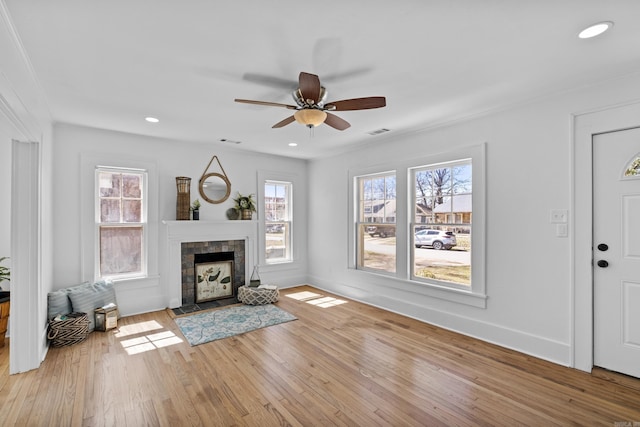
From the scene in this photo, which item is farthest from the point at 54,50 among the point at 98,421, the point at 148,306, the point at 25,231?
the point at 148,306

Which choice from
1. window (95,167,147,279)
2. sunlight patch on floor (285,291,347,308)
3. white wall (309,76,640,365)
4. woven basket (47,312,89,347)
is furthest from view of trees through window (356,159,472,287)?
woven basket (47,312,89,347)

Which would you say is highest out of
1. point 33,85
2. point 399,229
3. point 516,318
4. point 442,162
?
point 33,85

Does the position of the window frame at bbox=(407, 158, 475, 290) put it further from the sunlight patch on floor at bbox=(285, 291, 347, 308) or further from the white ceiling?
the sunlight patch on floor at bbox=(285, 291, 347, 308)

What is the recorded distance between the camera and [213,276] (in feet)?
16.4

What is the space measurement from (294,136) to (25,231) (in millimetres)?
3012

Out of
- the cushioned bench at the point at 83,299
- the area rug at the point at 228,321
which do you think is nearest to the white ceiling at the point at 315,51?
the cushioned bench at the point at 83,299

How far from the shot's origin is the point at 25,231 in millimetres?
2760

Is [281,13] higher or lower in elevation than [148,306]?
higher

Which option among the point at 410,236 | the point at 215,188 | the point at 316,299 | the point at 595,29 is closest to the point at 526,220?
the point at 410,236

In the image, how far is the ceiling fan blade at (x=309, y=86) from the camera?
2.09 m

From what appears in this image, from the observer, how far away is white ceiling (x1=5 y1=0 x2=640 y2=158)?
1735 millimetres

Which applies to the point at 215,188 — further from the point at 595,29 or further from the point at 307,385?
the point at 595,29

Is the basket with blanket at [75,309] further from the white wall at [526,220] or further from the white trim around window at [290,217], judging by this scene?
the white wall at [526,220]

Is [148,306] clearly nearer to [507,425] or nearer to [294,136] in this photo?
[294,136]
